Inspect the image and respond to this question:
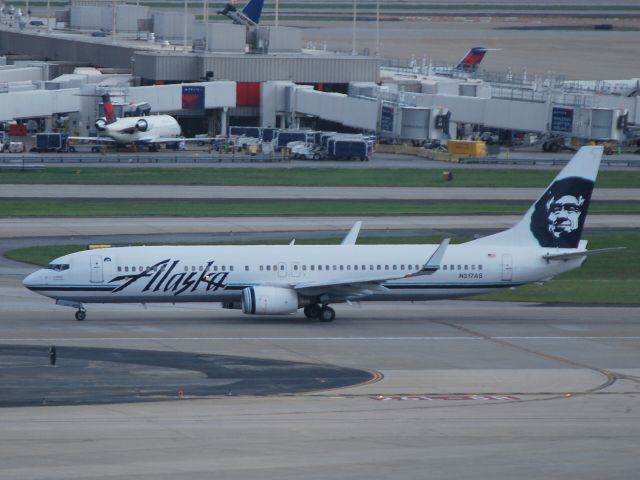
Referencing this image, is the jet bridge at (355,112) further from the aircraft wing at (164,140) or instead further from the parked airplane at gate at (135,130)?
the parked airplane at gate at (135,130)

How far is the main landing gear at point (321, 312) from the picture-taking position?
178ft

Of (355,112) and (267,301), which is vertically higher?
(355,112)

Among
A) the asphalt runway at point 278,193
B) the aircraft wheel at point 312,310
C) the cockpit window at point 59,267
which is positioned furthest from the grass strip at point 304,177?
the cockpit window at point 59,267

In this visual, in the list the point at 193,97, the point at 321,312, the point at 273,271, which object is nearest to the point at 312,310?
the point at 321,312

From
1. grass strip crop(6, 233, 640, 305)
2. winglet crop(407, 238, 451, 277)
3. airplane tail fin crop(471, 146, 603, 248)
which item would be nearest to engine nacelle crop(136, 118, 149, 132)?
grass strip crop(6, 233, 640, 305)

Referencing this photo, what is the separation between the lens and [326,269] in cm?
5419

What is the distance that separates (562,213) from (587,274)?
39.4ft

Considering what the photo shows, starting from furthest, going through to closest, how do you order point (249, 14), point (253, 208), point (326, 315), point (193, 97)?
point (249, 14), point (193, 97), point (253, 208), point (326, 315)

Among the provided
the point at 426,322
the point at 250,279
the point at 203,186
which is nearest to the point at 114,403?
the point at 250,279

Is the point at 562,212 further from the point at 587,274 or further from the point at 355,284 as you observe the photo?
the point at 587,274

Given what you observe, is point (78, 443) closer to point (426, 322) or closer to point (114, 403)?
point (114, 403)

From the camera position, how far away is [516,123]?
12862cm

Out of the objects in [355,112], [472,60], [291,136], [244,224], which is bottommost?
[244,224]

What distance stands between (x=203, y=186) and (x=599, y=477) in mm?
71623
